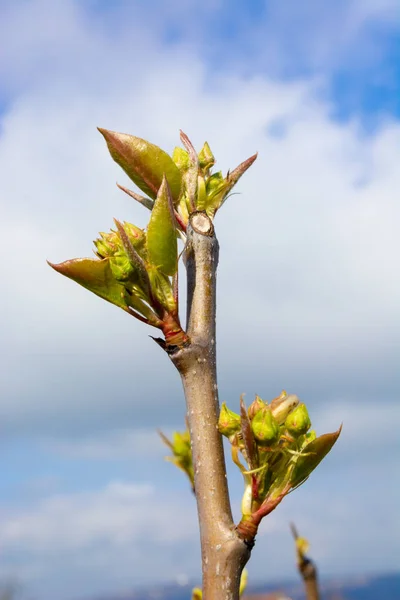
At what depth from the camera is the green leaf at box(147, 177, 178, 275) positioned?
2.02 m

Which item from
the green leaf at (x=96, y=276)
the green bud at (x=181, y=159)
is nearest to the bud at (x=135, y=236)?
the green leaf at (x=96, y=276)

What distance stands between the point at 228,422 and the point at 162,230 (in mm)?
584

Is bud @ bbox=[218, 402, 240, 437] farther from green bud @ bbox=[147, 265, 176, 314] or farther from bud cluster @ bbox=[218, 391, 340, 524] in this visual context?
green bud @ bbox=[147, 265, 176, 314]

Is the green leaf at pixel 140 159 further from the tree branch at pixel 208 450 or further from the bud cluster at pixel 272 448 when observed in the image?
the bud cluster at pixel 272 448

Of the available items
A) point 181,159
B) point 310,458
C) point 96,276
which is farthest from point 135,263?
point 310,458

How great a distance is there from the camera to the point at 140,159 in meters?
2.33

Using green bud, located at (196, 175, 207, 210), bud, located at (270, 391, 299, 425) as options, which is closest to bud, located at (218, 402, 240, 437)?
bud, located at (270, 391, 299, 425)

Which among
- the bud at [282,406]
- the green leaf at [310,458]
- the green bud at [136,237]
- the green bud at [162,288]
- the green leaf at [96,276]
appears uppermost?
the green bud at [136,237]

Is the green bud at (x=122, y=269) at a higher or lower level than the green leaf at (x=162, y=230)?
lower

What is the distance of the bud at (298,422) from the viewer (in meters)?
1.99

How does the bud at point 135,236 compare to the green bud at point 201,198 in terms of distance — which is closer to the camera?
the bud at point 135,236

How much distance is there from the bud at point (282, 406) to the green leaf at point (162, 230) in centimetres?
53

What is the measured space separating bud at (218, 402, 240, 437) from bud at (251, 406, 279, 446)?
5 centimetres

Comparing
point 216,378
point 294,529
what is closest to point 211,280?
point 216,378
